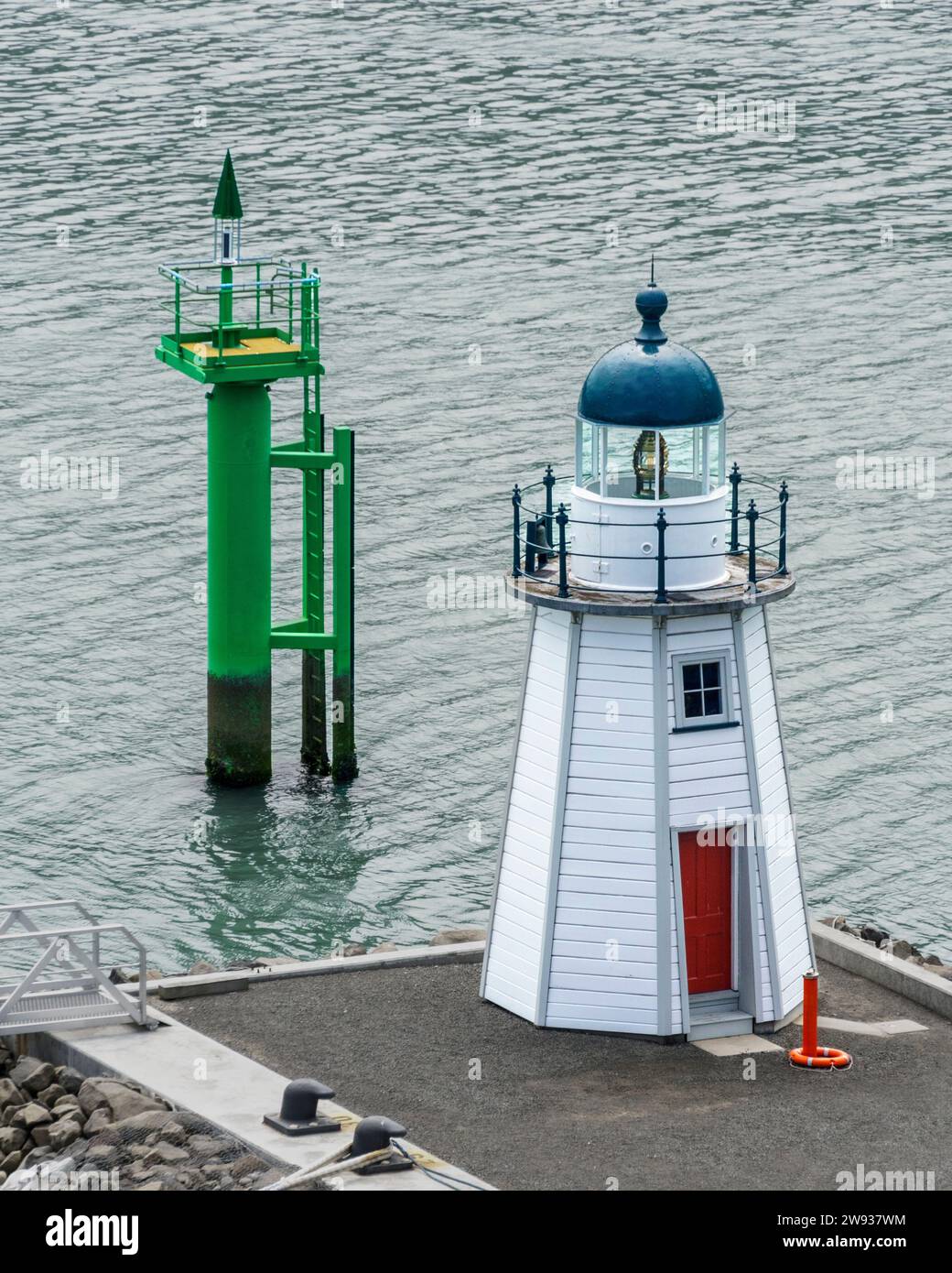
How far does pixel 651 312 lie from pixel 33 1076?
8.43 meters

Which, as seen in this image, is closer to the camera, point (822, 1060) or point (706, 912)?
point (822, 1060)

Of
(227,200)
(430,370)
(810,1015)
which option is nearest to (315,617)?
(227,200)

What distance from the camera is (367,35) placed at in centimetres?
7838

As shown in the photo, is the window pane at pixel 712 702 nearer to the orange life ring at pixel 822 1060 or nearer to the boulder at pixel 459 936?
the orange life ring at pixel 822 1060

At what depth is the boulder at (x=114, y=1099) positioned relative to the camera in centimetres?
2198

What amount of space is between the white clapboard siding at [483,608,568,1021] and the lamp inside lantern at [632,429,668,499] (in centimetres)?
134

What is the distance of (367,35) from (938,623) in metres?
41.7

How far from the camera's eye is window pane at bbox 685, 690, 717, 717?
23.7 m

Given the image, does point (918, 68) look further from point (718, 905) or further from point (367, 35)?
point (718, 905)

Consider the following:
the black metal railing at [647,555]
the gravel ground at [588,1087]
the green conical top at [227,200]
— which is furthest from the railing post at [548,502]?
the green conical top at [227,200]

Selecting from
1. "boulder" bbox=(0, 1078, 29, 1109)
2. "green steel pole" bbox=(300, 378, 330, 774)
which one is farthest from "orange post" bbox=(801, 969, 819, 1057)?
"green steel pole" bbox=(300, 378, 330, 774)

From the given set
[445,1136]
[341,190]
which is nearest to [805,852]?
[445,1136]

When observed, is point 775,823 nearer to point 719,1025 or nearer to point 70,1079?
point 719,1025

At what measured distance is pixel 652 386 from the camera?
23.4 metres
